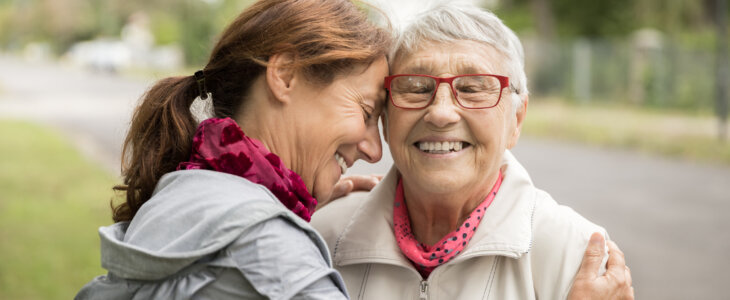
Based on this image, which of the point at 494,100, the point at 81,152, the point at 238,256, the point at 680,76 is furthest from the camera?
the point at 680,76

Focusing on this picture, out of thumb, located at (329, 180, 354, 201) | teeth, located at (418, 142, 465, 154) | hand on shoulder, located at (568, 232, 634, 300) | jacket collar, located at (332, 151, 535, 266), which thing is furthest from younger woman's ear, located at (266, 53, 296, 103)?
hand on shoulder, located at (568, 232, 634, 300)

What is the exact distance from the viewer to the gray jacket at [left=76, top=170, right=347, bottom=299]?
65.7 inches

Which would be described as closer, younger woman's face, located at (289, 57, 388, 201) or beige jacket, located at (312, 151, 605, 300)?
younger woman's face, located at (289, 57, 388, 201)

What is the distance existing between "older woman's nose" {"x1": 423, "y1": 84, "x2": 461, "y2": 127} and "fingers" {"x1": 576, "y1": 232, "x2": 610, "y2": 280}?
558 millimetres

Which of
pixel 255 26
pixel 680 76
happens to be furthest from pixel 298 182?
pixel 680 76

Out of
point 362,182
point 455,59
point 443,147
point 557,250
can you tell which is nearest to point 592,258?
point 557,250

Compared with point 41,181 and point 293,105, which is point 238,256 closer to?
point 293,105

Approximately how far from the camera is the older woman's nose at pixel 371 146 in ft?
7.91

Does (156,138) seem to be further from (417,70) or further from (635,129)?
(635,129)

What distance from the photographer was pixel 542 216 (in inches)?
95.7

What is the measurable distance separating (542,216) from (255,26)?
1.09 meters

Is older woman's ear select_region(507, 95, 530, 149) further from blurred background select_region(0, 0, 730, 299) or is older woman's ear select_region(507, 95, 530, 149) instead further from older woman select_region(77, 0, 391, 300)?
older woman select_region(77, 0, 391, 300)

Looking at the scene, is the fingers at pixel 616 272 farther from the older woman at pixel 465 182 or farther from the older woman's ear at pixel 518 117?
the older woman's ear at pixel 518 117

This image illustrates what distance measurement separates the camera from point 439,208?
255 centimetres
